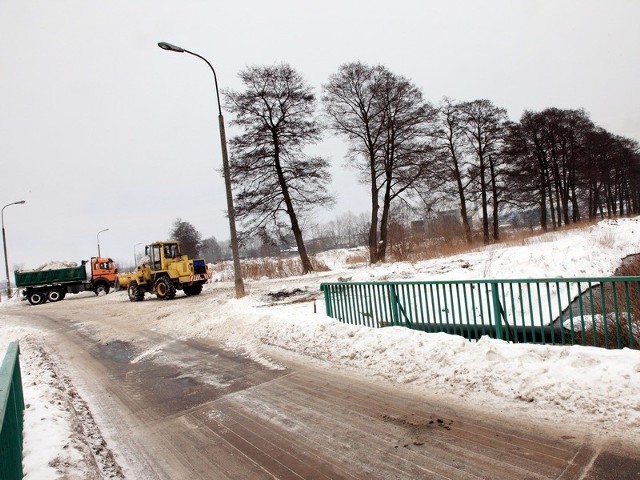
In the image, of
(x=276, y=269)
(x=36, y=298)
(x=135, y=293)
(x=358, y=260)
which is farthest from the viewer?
(x=358, y=260)

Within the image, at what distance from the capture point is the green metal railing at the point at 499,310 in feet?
19.9

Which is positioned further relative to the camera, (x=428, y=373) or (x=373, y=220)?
(x=373, y=220)

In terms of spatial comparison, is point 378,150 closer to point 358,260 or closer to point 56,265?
A: point 358,260

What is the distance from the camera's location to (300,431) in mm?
4652

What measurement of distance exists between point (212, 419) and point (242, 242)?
22.7 meters

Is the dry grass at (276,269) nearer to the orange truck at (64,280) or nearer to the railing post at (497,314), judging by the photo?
the orange truck at (64,280)

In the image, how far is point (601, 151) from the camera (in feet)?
163

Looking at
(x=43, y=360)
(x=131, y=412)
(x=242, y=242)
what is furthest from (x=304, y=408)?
(x=242, y=242)

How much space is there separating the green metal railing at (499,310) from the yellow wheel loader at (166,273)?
577 inches

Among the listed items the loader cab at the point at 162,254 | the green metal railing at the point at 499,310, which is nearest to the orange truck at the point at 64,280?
the loader cab at the point at 162,254

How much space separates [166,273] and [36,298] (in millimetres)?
18947

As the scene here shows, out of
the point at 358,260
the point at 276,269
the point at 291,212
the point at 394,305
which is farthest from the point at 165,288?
the point at 394,305

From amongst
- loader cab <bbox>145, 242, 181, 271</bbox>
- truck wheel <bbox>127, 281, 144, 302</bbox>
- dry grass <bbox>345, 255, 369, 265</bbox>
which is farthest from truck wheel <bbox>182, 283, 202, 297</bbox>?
dry grass <bbox>345, 255, 369, 265</bbox>

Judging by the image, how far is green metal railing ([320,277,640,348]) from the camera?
607cm
